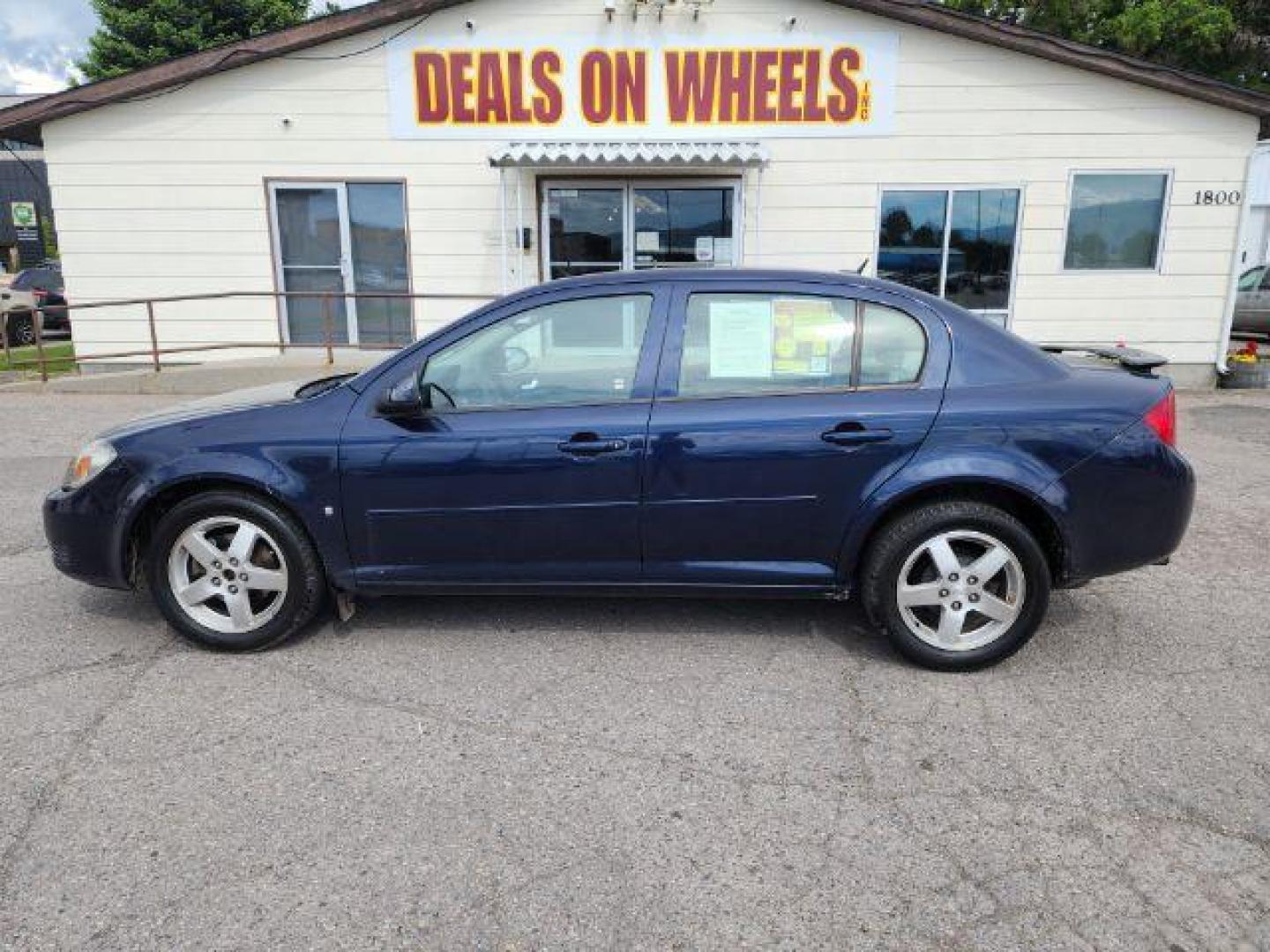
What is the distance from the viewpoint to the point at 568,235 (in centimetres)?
1092

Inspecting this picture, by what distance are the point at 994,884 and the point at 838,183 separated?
31.1 ft

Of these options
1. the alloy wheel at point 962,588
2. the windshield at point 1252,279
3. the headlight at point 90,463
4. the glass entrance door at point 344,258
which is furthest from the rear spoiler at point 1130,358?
the windshield at point 1252,279

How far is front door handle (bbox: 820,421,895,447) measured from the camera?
3383 mm

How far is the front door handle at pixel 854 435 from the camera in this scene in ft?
11.1

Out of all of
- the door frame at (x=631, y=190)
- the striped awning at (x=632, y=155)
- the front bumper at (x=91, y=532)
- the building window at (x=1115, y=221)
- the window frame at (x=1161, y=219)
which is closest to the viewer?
the front bumper at (x=91, y=532)

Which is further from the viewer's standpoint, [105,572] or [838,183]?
[838,183]

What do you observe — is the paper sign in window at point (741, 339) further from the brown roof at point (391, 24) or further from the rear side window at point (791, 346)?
the brown roof at point (391, 24)

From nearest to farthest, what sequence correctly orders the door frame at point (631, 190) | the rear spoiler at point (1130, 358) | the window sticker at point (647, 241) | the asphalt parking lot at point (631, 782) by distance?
the asphalt parking lot at point (631, 782), the rear spoiler at point (1130, 358), the door frame at point (631, 190), the window sticker at point (647, 241)

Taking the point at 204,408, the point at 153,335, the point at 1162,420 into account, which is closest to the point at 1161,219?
the point at 1162,420

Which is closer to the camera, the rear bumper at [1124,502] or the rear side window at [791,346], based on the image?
the rear bumper at [1124,502]

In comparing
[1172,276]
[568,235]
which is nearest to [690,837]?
[568,235]

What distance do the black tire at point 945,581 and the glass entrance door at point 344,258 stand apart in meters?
8.84

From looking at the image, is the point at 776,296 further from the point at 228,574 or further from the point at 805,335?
the point at 228,574

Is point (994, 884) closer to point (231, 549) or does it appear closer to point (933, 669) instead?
point (933, 669)
